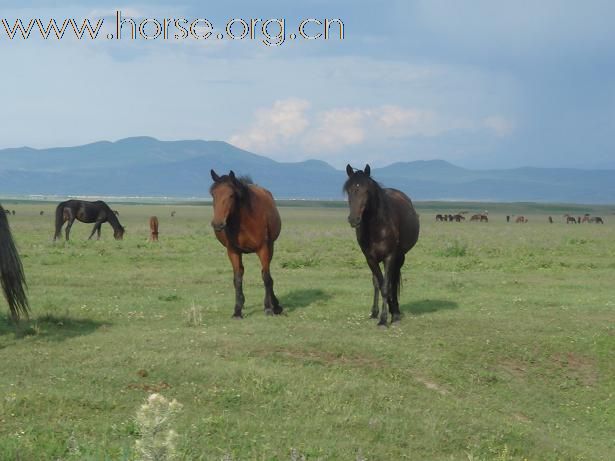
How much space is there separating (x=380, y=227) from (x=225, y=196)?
10.3ft

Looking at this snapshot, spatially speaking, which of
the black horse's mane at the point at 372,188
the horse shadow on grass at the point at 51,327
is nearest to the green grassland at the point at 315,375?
the horse shadow on grass at the point at 51,327

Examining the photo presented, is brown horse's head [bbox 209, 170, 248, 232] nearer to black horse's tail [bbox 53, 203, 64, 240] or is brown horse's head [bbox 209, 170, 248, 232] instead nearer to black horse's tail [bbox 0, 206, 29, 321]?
black horse's tail [bbox 0, 206, 29, 321]

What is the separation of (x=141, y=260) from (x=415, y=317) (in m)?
13.9

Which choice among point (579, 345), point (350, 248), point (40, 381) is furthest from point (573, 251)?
point (40, 381)

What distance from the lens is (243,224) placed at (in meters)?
16.6

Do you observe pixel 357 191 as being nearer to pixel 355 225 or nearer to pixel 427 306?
pixel 355 225

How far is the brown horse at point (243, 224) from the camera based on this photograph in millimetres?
16141

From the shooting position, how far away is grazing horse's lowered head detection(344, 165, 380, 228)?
15320mm

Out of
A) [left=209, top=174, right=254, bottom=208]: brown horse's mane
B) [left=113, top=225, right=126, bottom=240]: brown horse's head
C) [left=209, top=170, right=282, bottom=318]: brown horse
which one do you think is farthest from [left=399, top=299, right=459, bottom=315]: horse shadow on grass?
[left=113, top=225, right=126, bottom=240]: brown horse's head

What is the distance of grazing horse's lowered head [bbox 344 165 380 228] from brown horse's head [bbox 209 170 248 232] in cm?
225

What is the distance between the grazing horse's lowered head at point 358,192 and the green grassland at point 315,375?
86.1 inches

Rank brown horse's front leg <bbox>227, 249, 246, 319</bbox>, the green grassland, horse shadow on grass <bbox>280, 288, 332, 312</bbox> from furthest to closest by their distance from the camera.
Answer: horse shadow on grass <bbox>280, 288, 332, 312</bbox> < brown horse's front leg <bbox>227, 249, 246, 319</bbox> < the green grassland

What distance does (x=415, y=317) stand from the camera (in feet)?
56.7

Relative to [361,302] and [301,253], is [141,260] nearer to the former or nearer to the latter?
[301,253]
